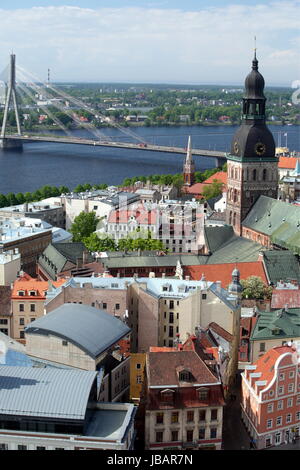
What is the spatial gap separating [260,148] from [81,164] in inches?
2108

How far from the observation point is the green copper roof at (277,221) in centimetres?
3538

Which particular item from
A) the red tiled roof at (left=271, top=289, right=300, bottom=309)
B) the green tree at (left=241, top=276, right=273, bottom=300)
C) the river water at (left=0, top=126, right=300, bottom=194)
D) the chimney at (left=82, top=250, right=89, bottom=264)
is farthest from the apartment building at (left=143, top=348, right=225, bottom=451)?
the river water at (left=0, top=126, right=300, bottom=194)

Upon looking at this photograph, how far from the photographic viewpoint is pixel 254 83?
37281 millimetres

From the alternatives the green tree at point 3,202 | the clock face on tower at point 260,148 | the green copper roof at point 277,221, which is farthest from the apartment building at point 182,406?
the green tree at point 3,202

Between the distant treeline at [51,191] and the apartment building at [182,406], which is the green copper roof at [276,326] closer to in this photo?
the apartment building at [182,406]

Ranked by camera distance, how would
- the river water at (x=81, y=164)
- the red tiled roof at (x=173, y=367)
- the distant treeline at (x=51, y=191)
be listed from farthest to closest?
the river water at (x=81, y=164) → the distant treeline at (x=51, y=191) → the red tiled roof at (x=173, y=367)

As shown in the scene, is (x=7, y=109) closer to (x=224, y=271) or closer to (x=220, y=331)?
(x=224, y=271)

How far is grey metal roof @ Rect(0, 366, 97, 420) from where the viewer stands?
57.3ft

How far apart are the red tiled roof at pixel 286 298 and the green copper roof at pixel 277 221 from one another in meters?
5.39

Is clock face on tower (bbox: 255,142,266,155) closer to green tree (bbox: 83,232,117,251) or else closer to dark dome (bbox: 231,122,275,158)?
dark dome (bbox: 231,122,275,158)

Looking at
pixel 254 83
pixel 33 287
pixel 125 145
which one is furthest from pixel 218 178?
pixel 33 287

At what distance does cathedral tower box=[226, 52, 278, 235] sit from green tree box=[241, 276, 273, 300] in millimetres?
9065

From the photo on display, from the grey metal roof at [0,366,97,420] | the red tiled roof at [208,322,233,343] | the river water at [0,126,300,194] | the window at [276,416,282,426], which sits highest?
the grey metal roof at [0,366,97,420]

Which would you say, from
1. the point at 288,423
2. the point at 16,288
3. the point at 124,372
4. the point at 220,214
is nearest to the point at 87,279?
the point at 16,288
